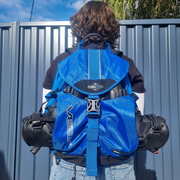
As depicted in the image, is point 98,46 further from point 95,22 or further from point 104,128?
point 104,128

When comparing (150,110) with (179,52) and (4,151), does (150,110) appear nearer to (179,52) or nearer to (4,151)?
(179,52)

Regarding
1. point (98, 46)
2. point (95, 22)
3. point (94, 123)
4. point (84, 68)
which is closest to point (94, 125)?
point (94, 123)

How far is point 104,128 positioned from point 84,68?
336mm

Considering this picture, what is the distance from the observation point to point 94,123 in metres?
0.74

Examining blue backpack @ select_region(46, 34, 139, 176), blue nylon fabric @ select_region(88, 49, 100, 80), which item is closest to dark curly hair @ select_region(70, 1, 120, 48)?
blue nylon fabric @ select_region(88, 49, 100, 80)

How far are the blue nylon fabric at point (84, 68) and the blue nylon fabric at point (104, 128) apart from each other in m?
0.13

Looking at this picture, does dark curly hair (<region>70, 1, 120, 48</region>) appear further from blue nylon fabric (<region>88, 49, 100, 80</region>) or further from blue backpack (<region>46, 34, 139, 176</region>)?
blue backpack (<region>46, 34, 139, 176</region>)

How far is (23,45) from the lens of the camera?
Answer: 2002 millimetres

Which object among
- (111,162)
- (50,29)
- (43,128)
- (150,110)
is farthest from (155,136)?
(50,29)

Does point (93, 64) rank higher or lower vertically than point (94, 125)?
higher

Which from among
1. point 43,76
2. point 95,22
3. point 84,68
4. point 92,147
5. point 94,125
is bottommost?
point 92,147

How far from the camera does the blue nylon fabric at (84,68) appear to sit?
0.81m

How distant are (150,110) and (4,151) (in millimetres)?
1930

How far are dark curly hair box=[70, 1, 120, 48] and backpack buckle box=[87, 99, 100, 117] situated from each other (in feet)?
1.37
